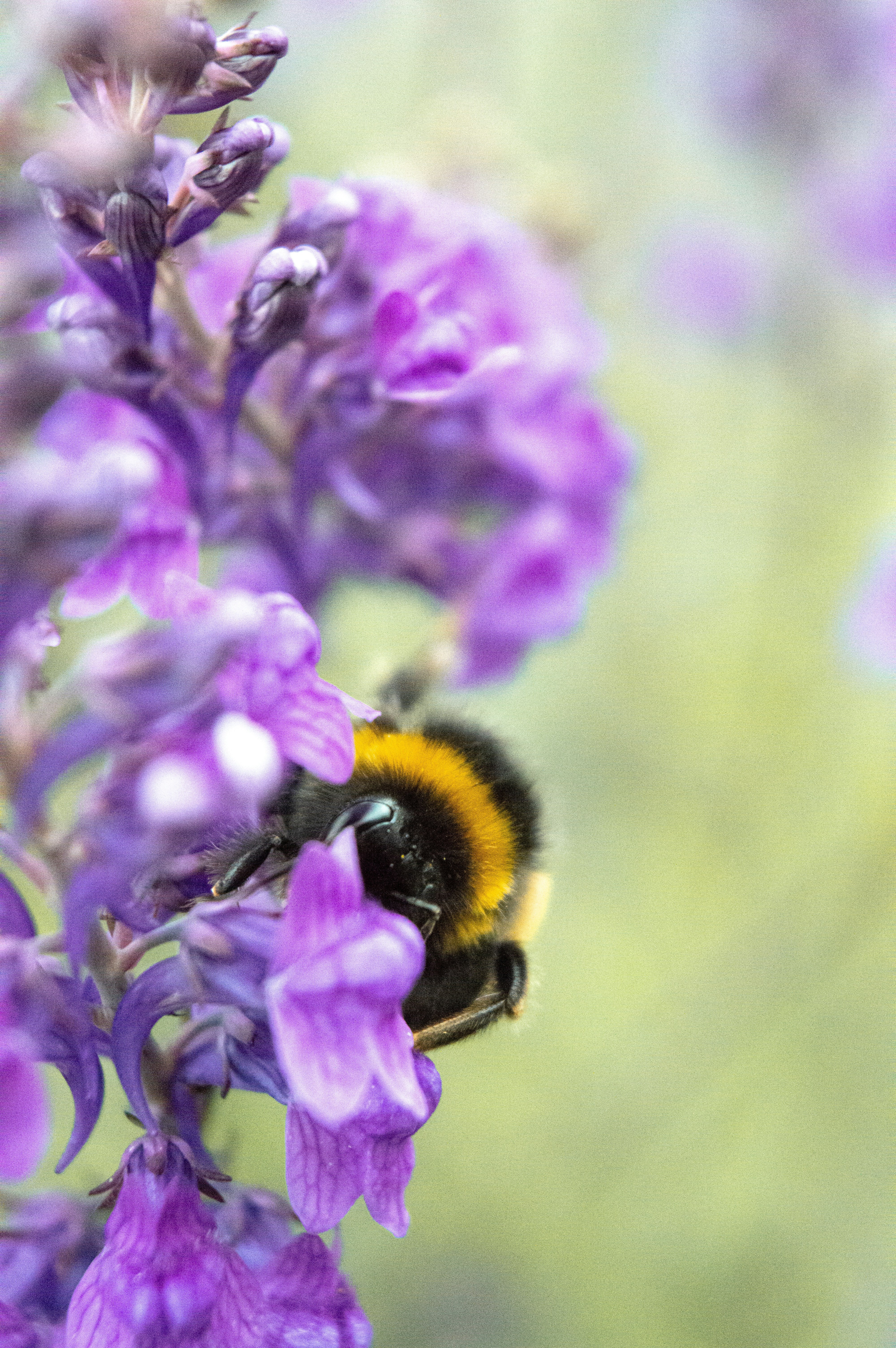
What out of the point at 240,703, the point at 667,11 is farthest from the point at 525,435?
the point at 667,11

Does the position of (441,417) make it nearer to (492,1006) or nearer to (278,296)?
(278,296)

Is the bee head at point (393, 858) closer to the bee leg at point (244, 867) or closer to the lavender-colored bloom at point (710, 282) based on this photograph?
the bee leg at point (244, 867)

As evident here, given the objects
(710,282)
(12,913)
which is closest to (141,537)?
(12,913)

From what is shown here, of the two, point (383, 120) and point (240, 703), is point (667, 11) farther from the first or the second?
point (240, 703)

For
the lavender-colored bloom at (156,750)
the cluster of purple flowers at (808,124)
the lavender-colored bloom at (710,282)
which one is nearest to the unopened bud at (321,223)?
the lavender-colored bloom at (156,750)

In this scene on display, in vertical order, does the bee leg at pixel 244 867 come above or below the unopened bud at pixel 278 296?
below

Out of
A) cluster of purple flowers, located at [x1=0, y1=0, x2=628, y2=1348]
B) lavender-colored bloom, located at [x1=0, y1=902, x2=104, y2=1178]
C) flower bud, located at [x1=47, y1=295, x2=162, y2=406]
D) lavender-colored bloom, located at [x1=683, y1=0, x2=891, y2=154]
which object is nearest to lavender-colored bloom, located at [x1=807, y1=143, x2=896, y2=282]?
lavender-colored bloom, located at [x1=683, y1=0, x2=891, y2=154]
